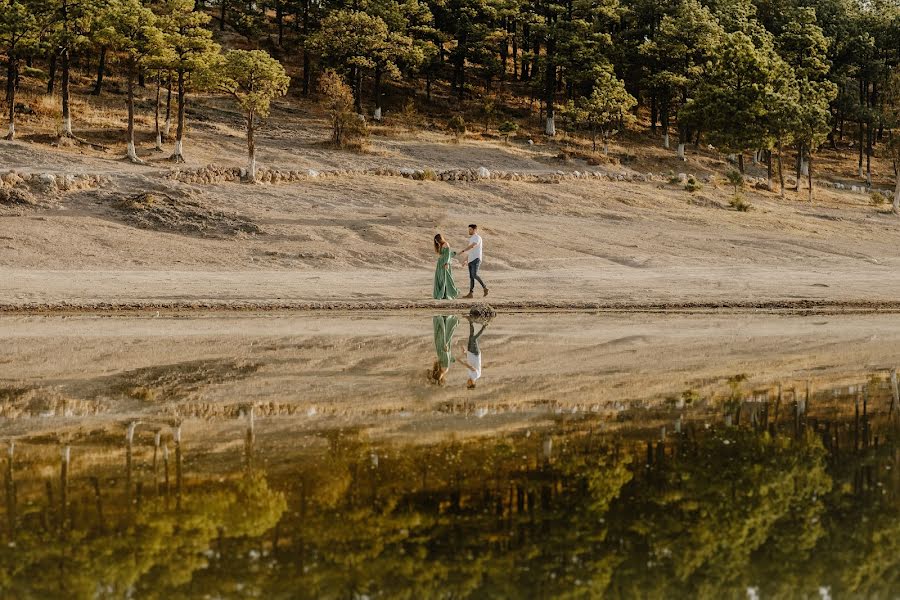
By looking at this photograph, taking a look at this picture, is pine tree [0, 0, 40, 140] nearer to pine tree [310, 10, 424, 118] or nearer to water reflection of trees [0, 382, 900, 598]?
pine tree [310, 10, 424, 118]

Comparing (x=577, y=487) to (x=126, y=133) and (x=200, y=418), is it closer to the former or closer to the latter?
(x=200, y=418)

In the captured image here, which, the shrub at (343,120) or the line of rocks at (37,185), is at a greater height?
the shrub at (343,120)

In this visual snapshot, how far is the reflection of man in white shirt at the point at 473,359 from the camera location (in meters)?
17.6

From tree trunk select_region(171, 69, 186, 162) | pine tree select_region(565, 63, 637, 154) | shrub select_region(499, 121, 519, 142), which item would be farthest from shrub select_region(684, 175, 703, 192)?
tree trunk select_region(171, 69, 186, 162)

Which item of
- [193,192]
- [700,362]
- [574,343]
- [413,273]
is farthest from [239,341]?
[193,192]

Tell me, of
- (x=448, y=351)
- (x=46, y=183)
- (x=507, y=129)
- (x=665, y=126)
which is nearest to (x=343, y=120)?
(x=507, y=129)

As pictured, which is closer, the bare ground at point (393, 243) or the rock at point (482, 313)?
the rock at point (482, 313)

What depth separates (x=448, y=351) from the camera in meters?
20.5

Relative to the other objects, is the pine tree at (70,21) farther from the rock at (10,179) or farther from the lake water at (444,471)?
the lake water at (444,471)

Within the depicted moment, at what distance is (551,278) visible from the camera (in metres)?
32.2

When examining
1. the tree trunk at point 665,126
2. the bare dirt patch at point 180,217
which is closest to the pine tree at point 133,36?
the bare dirt patch at point 180,217

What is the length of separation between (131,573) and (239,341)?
13128 millimetres

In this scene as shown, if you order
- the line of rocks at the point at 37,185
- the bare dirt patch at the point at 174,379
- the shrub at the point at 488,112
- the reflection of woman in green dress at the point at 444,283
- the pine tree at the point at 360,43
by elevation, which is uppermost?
the pine tree at the point at 360,43

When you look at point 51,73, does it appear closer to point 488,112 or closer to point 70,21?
point 70,21
